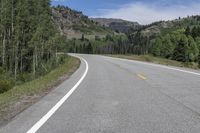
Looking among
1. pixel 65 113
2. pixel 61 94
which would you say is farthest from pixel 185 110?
pixel 61 94

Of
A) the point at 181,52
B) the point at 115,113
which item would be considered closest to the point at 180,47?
the point at 181,52

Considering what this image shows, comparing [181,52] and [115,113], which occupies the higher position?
[115,113]

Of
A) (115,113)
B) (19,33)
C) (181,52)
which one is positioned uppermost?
(19,33)

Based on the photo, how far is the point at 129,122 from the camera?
7527mm

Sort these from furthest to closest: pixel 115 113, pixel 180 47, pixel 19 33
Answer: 1. pixel 180 47
2. pixel 19 33
3. pixel 115 113

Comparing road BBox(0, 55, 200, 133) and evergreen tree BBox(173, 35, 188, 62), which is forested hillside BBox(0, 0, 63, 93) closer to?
road BBox(0, 55, 200, 133)

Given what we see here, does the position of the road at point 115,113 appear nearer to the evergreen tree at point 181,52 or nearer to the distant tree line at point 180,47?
the distant tree line at point 180,47

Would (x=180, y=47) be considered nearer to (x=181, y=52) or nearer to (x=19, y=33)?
(x=181, y=52)

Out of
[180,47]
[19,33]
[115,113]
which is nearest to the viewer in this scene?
[115,113]

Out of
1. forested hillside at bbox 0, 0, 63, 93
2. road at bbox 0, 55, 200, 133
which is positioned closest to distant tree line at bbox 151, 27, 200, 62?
forested hillside at bbox 0, 0, 63, 93

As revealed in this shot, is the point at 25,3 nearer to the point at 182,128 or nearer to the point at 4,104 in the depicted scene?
the point at 4,104

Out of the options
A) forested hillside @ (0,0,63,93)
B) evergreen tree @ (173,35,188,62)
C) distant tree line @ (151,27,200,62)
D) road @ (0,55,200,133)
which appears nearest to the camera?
road @ (0,55,200,133)

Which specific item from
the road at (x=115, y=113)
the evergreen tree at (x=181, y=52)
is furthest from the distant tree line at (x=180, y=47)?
the road at (x=115, y=113)

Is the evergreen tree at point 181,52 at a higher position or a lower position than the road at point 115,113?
lower
